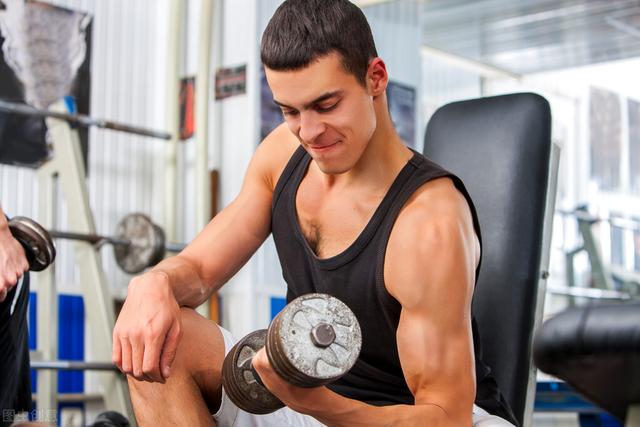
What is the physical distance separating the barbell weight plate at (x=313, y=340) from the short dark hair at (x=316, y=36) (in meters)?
0.58

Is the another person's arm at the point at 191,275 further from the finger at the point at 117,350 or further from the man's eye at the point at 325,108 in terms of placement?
the man's eye at the point at 325,108

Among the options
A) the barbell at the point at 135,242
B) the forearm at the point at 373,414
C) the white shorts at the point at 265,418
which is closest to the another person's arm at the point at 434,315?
the forearm at the point at 373,414

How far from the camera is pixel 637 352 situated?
0.75m

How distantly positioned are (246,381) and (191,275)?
0.48m

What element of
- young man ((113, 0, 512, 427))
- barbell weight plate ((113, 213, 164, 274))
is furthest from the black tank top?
barbell weight plate ((113, 213, 164, 274))

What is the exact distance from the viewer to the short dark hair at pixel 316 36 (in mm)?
1650

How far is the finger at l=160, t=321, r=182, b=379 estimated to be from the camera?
1.56 meters

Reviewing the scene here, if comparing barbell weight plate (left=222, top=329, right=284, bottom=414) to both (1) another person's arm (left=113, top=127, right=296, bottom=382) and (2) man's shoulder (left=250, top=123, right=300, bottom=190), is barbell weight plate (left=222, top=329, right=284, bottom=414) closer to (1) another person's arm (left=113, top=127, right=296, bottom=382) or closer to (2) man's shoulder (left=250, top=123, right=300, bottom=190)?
(1) another person's arm (left=113, top=127, right=296, bottom=382)

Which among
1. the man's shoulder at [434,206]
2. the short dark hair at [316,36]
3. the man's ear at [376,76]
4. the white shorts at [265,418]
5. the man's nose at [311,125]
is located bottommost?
the white shorts at [265,418]

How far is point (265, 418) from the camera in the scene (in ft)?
5.71

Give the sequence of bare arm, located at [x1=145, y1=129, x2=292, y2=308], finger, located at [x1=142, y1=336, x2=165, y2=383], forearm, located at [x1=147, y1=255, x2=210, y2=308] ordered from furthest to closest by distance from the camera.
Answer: bare arm, located at [x1=145, y1=129, x2=292, y2=308]
forearm, located at [x1=147, y1=255, x2=210, y2=308]
finger, located at [x1=142, y1=336, x2=165, y2=383]

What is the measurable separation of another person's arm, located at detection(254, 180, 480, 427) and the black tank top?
0.04 m

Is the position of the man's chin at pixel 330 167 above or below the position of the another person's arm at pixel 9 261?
above

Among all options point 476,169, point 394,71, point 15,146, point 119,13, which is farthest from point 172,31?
point 476,169
